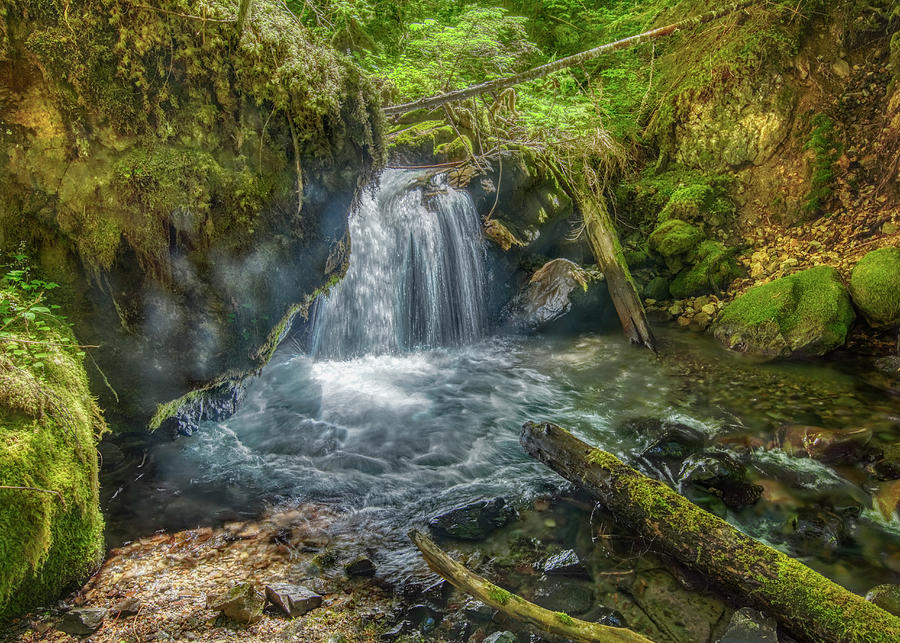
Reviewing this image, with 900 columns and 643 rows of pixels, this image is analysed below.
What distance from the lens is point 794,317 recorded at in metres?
6.77

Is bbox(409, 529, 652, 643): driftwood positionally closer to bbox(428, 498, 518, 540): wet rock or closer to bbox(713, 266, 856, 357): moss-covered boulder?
bbox(428, 498, 518, 540): wet rock

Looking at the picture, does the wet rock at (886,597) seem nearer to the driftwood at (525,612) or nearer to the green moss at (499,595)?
the driftwood at (525,612)

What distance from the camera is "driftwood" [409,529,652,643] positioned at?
7.77ft

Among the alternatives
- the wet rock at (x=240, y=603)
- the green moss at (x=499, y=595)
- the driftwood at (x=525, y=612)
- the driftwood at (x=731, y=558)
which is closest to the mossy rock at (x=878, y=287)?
the driftwood at (x=731, y=558)

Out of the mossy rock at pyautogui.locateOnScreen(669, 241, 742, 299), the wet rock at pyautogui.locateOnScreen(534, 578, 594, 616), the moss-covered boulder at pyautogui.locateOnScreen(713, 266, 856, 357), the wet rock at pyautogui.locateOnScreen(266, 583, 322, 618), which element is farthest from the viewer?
the mossy rock at pyautogui.locateOnScreen(669, 241, 742, 299)

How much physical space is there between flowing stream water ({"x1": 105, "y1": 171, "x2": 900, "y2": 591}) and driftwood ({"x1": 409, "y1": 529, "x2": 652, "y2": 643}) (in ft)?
1.88

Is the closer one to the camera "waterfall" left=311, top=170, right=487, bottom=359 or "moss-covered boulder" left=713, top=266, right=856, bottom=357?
"moss-covered boulder" left=713, top=266, right=856, bottom=357

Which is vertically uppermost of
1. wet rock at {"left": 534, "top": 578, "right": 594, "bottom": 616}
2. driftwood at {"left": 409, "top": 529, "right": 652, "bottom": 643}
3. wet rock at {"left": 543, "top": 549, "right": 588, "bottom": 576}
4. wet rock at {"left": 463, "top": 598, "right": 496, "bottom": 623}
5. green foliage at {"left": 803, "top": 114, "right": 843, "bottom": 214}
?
green foliage at {"left": 803, "top": 114, "right": 843, "bottom": 214}

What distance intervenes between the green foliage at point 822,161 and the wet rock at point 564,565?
324 inches

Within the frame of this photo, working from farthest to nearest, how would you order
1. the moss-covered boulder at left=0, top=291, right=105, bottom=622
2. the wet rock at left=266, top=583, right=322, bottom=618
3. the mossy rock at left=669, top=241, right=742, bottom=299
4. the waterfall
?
1. the mossy rock at left=669, top=241, right=742, bottom=299
2. the waterfall
3. the wet rock at left=266, top=583, right=322, bottom=618
4. the moss-covered boulder at left=0, top=291, right=105, bottom=622

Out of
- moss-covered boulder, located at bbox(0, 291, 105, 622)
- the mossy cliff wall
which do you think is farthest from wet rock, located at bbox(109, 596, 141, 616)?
the mossy cliff wall

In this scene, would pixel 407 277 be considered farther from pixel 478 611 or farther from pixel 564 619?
pixel 564 619

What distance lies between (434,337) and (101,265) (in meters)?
5.46

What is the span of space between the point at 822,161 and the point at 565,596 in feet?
29.5
